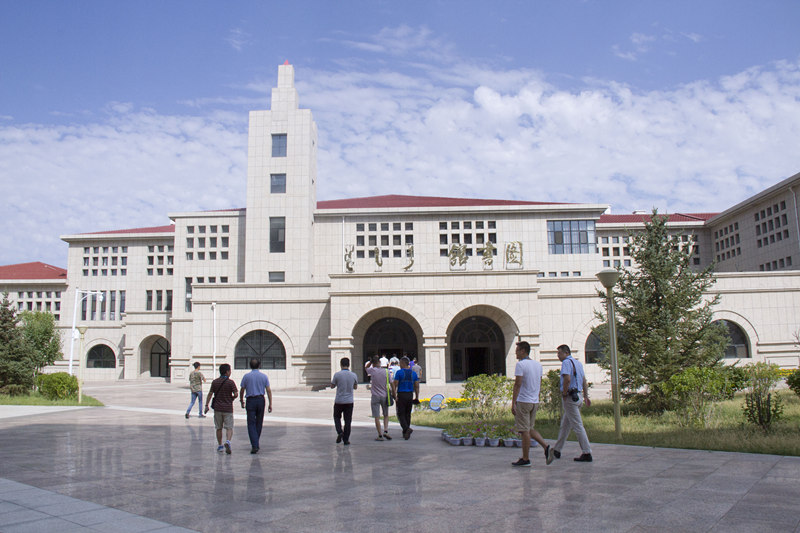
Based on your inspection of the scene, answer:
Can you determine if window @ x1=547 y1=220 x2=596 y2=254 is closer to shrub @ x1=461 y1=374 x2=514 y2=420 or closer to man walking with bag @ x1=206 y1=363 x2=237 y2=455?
shrub @ x1=461 y1=374 x2=514 y2=420

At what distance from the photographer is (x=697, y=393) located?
12445mm

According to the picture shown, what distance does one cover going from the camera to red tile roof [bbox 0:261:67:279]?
5066cm

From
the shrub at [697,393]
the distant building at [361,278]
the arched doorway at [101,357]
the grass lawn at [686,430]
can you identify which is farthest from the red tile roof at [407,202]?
the shrub at [697,393]

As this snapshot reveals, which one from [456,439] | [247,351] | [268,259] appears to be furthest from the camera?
[268,259]

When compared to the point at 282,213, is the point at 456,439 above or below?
below

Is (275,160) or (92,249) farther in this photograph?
(92,249)

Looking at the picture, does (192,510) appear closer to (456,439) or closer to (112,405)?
(456,439)

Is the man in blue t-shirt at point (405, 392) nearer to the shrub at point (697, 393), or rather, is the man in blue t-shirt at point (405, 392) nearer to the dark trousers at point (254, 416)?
the dark trousers at point (254, 416)

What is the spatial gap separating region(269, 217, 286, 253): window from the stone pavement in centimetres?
2585

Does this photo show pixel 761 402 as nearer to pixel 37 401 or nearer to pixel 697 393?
pixel 697 393

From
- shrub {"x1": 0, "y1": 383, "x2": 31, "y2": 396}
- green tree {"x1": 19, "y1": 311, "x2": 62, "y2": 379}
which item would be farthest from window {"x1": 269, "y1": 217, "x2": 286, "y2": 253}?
green tree {"x1": 19, "y1": 311, "x2": 62, "y2": 379}

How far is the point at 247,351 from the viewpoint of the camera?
3228 centimetres

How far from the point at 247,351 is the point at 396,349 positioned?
326 inches

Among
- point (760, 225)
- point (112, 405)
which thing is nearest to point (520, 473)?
point (112, 405)
